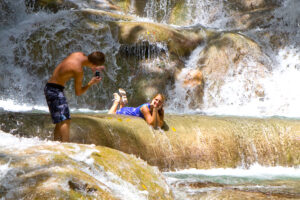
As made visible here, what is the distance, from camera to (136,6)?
17797mm

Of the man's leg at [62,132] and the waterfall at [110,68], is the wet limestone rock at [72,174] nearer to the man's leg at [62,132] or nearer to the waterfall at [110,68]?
the man's leg at [62,132]

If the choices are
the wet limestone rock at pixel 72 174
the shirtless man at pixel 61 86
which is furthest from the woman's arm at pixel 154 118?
the wet limestone rock at pixel 72 174

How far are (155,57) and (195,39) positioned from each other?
1.76 m

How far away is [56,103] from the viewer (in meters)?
4.95

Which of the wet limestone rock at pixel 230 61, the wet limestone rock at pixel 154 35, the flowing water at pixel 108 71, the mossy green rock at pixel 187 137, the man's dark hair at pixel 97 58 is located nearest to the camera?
the man's dark hair at pixel 97 58

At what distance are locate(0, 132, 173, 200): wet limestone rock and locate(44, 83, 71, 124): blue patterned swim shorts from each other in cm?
121

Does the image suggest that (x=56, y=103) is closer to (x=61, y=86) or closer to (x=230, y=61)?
(x=61, y=86)

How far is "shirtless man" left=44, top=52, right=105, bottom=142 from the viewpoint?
4.89 meters

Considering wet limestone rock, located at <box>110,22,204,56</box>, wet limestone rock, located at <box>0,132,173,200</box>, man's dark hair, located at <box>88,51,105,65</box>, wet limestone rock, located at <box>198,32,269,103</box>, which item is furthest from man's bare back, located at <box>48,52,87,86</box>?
wet limestone rock, located at <box>198,32,269,103</box>

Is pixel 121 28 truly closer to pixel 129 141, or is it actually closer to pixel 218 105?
pixel 218 105

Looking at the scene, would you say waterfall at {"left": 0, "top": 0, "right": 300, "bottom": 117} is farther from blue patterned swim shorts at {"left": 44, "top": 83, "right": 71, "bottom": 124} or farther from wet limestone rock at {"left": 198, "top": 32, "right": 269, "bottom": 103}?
blue patterned swim shorts at {"left": 44, "top": 83, "right": 71, "bottom": 124}

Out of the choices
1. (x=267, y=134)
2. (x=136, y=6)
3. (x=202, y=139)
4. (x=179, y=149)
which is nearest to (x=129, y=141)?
(x=179, y=149)

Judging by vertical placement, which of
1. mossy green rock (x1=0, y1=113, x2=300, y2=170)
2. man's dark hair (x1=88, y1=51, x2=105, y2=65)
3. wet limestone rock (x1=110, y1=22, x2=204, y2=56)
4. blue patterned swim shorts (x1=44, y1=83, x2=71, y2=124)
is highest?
wet limestone rock (x1=110, y1=22, x2=204, y2=56)

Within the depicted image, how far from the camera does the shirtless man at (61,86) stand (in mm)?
4895
